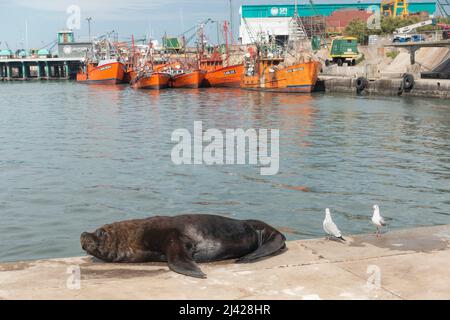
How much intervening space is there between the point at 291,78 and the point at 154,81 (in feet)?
59.7

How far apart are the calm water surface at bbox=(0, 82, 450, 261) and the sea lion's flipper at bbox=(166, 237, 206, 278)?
339 cm

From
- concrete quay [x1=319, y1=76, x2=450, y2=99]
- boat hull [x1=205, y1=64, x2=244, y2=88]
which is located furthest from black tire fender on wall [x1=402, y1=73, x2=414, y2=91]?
boat hull [x1=205, y1=64, x2=244, y2=88]

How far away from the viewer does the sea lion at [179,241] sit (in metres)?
6.65

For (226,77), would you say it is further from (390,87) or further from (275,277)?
(275,277)

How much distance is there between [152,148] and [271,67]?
34.7m

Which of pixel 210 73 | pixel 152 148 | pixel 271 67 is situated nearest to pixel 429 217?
pixel 152 148

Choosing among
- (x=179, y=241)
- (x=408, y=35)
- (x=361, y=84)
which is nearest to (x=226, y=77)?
(x=408, y=35)

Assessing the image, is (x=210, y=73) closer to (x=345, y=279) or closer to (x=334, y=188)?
(x=334, y=188)

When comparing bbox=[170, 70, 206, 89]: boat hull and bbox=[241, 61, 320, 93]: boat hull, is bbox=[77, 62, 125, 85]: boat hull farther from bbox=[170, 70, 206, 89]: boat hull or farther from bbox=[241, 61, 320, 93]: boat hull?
bbox=[241, 61, 320, 93]: boat hull

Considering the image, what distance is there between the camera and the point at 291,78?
51375 millimetres

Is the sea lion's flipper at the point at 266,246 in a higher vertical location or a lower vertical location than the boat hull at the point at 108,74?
lower

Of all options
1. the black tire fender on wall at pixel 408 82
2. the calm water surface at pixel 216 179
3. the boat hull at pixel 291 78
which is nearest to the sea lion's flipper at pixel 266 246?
the calm water surface at pixel 216 179

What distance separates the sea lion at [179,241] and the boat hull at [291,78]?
142 feet

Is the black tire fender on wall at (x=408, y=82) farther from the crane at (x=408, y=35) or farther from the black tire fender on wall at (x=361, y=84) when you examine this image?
the crane at (x=408, y=35)
